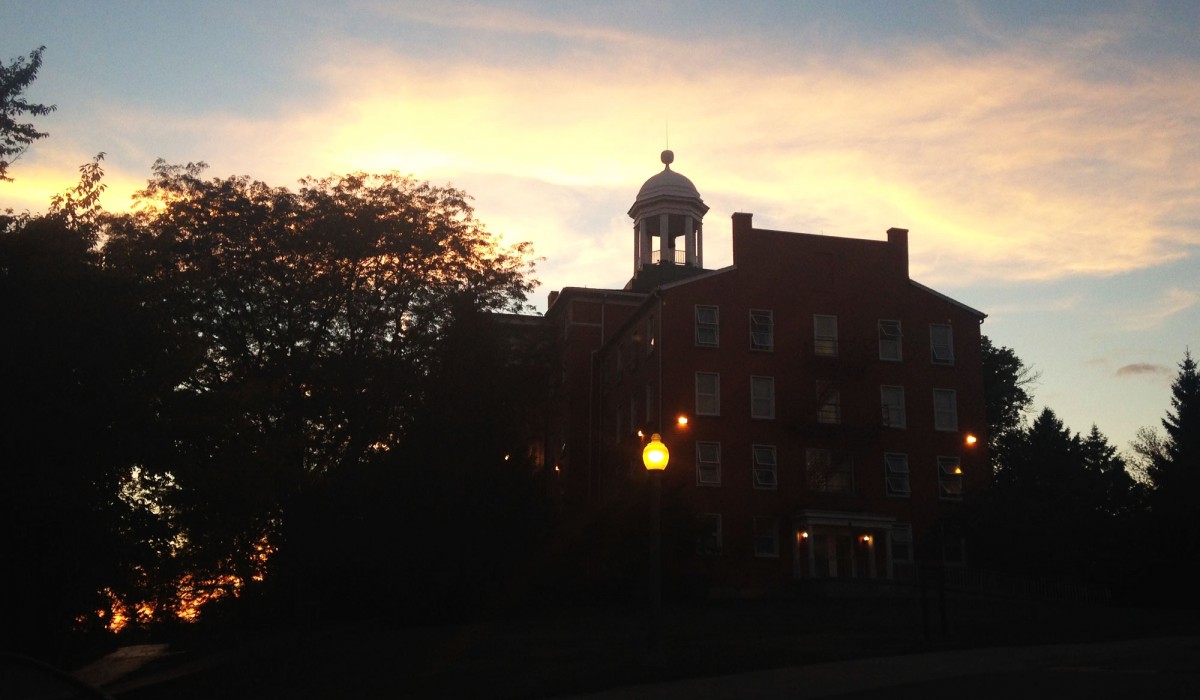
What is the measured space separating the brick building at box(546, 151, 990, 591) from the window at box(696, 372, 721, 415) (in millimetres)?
56

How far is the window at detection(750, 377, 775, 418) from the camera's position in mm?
50625

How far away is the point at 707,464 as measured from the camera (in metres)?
49.4

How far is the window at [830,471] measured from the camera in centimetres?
4978

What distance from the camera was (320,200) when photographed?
4450 cm

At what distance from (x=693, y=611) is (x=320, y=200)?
2185 cm

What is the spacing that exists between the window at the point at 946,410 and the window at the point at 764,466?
7941 millimetres

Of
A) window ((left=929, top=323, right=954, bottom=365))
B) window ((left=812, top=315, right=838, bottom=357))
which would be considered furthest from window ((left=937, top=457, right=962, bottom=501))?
window ((left=812, top=315, right=838, bottom=357))

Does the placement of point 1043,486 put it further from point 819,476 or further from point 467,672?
point 467,672

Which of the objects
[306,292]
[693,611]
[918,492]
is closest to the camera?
[693,611]

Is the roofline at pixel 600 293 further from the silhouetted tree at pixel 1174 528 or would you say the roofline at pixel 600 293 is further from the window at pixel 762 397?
the silhouetted tree at pixel 1174 528

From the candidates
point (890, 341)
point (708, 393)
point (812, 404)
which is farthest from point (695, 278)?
point (890, 341)

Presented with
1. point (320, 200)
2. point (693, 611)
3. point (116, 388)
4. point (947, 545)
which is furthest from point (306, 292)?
point (947, 545)

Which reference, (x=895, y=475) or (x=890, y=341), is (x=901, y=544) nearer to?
(x=895, y=475)

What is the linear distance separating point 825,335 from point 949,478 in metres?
8.39
